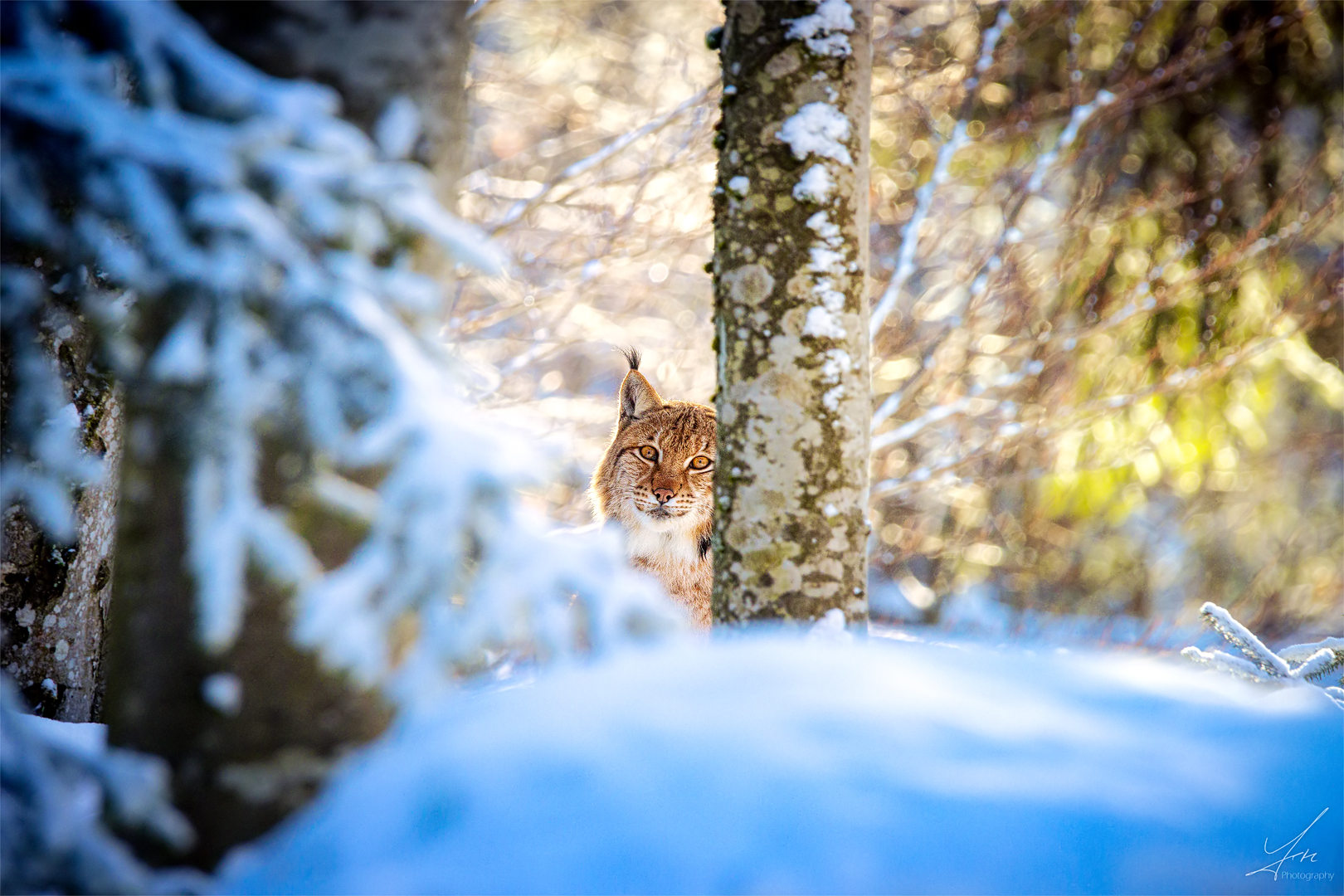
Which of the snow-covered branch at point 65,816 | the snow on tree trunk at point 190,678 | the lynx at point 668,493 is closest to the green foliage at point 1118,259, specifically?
the lynx at point 668,493

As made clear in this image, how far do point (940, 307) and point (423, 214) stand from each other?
5.94m

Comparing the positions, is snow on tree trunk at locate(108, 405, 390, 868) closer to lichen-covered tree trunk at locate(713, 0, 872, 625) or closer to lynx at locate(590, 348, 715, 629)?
lichen-covered tree trunk at locate(713, 0, 872, 625)

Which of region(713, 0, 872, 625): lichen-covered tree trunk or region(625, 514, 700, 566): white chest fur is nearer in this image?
region(713, 0, 872, 625): lichen-covered tree trunk

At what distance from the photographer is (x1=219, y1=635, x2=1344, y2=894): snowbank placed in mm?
1172

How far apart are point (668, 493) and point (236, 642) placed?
2.36 metres

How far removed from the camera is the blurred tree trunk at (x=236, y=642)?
140 centimetres

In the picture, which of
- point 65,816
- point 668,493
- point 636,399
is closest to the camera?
point 65,816

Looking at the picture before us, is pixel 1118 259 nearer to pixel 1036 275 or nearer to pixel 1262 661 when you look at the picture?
pixel 1036 275

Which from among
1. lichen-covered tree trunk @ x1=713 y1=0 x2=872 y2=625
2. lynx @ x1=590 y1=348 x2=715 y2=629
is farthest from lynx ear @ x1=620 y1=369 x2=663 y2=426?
lichen-covered tree trunk @ x1=713 y1=0 x2=872 y2=625

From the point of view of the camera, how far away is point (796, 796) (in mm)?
1232

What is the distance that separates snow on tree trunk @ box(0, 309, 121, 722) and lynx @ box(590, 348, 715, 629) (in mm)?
2115

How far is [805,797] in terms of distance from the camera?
4.04 feet

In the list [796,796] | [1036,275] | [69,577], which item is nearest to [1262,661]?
[796,796]

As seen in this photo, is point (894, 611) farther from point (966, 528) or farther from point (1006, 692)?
point (1006, 692)
